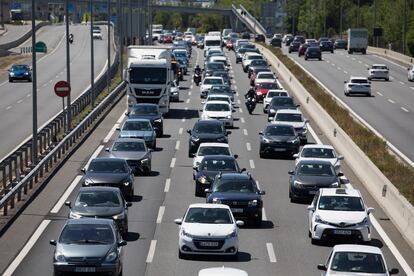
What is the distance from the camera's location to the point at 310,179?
35.5 m

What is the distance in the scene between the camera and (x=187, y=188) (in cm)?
3894

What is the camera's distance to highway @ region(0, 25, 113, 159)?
58562 millimetres

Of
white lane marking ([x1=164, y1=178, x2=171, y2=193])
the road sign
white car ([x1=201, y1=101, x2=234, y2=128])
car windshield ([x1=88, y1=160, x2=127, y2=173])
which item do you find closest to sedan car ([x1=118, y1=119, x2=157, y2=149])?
the road sign

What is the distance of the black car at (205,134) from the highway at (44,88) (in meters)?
7.42

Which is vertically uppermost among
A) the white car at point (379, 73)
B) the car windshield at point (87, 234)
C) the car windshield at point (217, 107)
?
the car windshield at point (87, 234)

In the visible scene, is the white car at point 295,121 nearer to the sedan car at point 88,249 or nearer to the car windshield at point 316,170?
the car windshield at point 316,170

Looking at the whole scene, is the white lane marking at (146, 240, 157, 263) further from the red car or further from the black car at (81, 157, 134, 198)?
the red car

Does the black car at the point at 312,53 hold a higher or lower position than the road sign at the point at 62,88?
lower

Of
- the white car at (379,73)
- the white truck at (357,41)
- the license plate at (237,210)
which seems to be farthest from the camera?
the white truck at (357,41)

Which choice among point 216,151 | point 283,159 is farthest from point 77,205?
point 283,159

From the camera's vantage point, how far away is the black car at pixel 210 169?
36.5 meters

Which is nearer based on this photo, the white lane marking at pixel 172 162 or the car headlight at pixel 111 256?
the car headlight at pixel 111 256

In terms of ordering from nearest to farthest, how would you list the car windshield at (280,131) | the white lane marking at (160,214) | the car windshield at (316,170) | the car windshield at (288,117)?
the white lane marking at (160,214) < the car windshield at (316,170) < the car windshield at (280,131) < the car windshield at (288,117)

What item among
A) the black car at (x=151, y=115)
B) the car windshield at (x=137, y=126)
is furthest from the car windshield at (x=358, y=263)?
the black car at (x=151, y=115)
